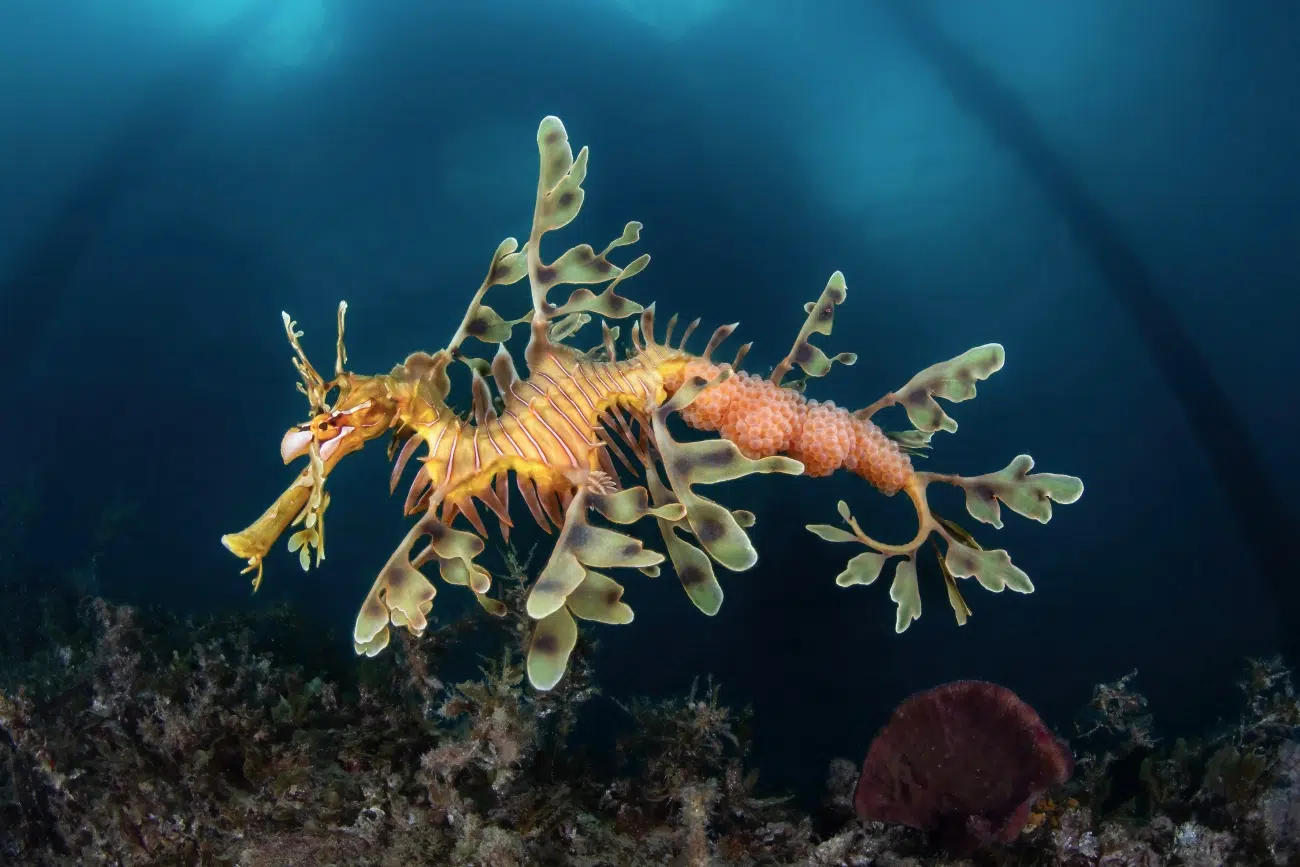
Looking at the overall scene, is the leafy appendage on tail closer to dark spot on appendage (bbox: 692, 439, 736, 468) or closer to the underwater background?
dark spot on appendage (bbox: 692, 439, 736, 468)

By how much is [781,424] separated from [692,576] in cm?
65

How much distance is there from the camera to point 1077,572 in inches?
153

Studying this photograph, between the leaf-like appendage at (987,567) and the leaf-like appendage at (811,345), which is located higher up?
the leaf-like appendage at (811,345)

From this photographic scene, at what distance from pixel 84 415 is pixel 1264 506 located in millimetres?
7529

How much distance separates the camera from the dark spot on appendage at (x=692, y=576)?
1.96 metres

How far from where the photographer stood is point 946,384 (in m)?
2.54

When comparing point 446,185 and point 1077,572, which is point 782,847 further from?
point 446,185

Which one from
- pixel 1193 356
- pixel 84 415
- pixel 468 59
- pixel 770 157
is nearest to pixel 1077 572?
pixel 1193 356

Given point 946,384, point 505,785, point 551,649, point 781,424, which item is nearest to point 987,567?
point 946,384

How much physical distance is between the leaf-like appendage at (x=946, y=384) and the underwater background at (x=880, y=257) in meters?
1.23

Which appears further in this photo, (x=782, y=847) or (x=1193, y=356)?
(x=1193, y=356)

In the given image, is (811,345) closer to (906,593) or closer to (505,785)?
(906,593)

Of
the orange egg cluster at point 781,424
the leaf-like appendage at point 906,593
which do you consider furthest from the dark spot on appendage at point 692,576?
the leaf-like appendage at point 906,593

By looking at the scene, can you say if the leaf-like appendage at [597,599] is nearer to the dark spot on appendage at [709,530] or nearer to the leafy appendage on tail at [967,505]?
the dark spot on appendage at [709,530]
